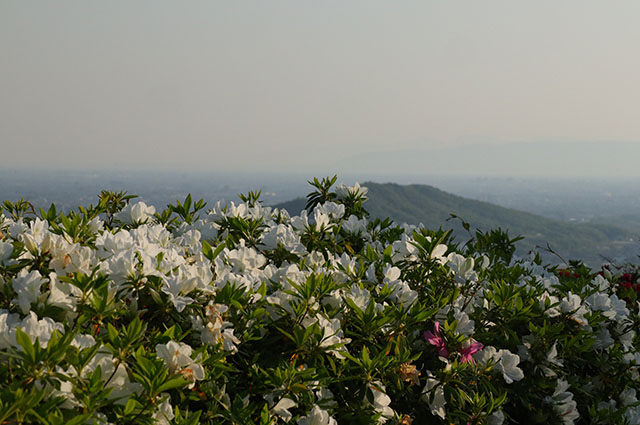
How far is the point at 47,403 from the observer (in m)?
1.22

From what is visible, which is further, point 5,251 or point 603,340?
point 603,340

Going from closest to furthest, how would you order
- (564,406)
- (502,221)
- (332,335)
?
(332,335) → (564,406) → (502,221)

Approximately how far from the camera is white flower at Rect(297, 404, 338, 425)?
5.39ft

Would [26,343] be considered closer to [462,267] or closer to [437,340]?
[437,340]

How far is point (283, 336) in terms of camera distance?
1817 millimetres

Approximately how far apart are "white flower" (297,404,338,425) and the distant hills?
58652 millimetres

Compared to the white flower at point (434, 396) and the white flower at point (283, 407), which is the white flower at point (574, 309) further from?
the white flower at point (283, 407)

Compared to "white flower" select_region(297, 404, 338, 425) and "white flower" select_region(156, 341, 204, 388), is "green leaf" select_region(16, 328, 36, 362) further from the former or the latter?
"white flower" select_region(297, 404, 338, 425)

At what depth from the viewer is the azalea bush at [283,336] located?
1.36 metres

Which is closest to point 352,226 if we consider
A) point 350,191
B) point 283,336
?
point 350,191

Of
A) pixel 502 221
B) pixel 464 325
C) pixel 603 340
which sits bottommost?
pixel 502 221

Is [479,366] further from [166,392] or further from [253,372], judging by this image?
[166,392]

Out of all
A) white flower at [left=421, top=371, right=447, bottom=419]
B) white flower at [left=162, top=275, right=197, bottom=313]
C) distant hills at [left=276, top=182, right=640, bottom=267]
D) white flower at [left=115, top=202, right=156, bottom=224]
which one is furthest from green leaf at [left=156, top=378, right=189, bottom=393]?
distant hills at [left=276, top=182, right=640, bottom=267]

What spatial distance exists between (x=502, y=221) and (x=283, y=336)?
74.7 m
